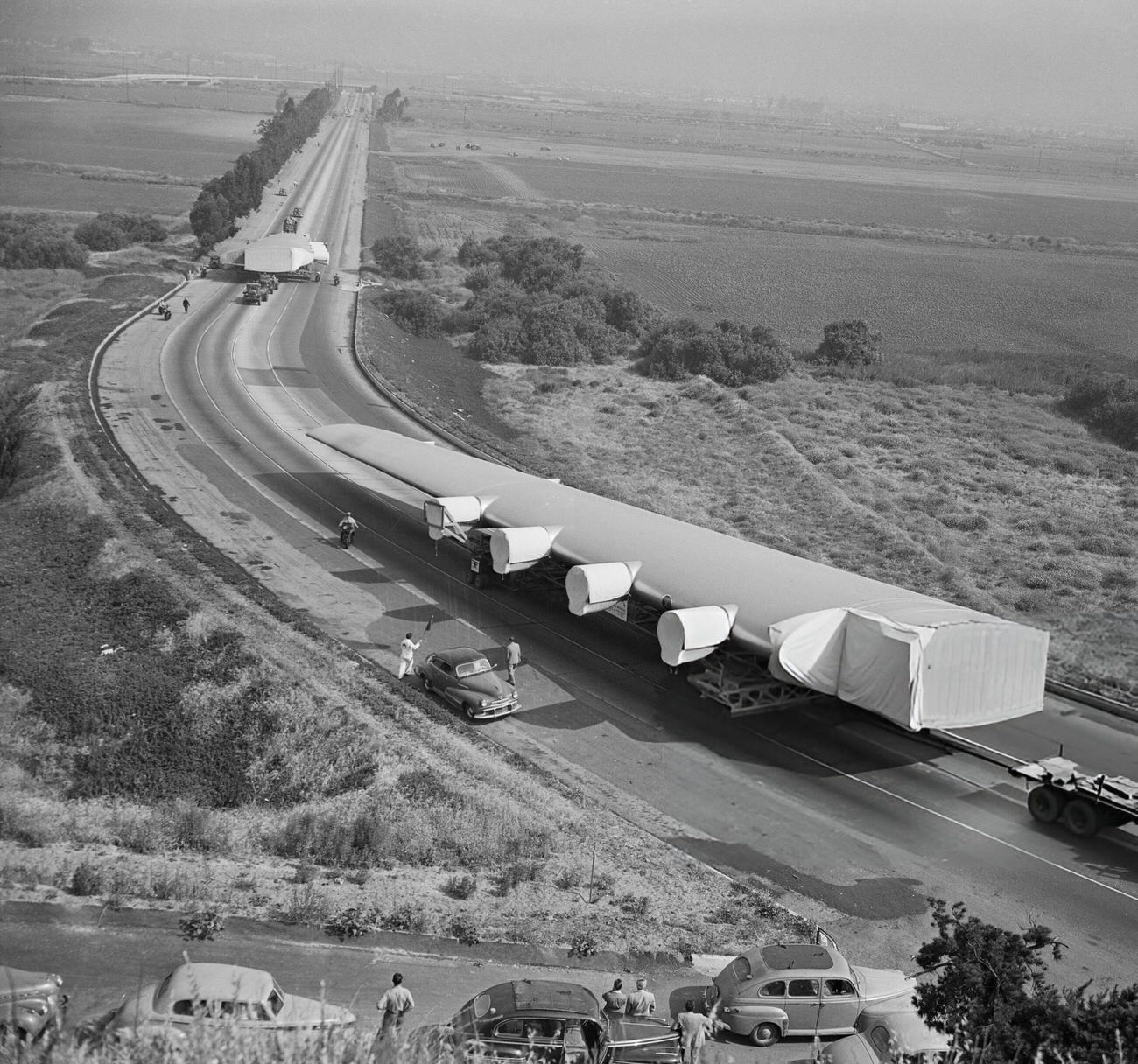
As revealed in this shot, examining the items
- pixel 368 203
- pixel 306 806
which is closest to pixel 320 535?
pixel 306 806

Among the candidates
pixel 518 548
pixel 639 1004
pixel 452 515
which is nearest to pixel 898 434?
pixel 452 515

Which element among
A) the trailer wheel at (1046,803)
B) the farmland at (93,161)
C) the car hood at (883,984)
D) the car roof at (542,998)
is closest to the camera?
the car roof at (542,998)

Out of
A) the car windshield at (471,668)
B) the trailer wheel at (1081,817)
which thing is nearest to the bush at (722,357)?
the car windshield at (471,668)

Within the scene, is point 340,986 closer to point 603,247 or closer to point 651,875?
point 651,875

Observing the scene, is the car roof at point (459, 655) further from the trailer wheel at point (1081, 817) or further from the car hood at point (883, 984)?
the trailer wheel at point (1081, 817)

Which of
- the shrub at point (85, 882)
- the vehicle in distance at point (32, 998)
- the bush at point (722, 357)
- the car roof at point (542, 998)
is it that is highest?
the bush at point (722, 357)
